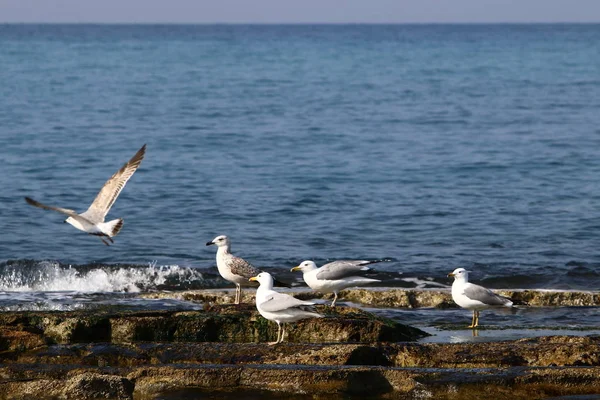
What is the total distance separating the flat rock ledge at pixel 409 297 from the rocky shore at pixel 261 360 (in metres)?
2.43

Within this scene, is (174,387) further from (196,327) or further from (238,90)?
(238,90)

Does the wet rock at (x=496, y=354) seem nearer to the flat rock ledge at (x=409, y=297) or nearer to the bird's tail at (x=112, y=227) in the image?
the flat rock ledge at (x=409, y=297)

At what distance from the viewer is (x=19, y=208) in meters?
22.6

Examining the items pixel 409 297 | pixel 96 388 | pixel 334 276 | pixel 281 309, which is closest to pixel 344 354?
pixel 281 309

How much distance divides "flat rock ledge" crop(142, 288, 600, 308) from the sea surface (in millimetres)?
1621

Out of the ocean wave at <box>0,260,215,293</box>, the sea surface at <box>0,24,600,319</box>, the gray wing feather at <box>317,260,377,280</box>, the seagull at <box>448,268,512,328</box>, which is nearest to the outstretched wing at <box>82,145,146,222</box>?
the sea surface at <box>0,24,600,319</box>

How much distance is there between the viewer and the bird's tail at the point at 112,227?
12727 millimetres

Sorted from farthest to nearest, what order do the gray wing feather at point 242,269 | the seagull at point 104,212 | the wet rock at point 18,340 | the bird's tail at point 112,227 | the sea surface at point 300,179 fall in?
1. the sea surface at point 300,179
2. the seagull at point 104,212
3. the bird's tail at point 112,227
4. the gray wing feather at point 242,269
5. the wet rock at point 18,340

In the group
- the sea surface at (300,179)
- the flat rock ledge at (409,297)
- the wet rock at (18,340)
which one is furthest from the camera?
the sea surface at (300,179)

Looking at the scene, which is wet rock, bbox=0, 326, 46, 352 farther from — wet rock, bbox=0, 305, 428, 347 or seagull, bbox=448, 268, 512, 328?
seagull, bbox=448, 268, 512, 328

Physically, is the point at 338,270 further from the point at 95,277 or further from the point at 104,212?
the point at 95,277

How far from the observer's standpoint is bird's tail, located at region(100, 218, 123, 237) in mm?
12727

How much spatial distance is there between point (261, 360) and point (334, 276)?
3.12 m

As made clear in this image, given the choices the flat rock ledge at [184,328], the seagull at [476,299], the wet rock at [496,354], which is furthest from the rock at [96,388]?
the seagull at [476,299]
